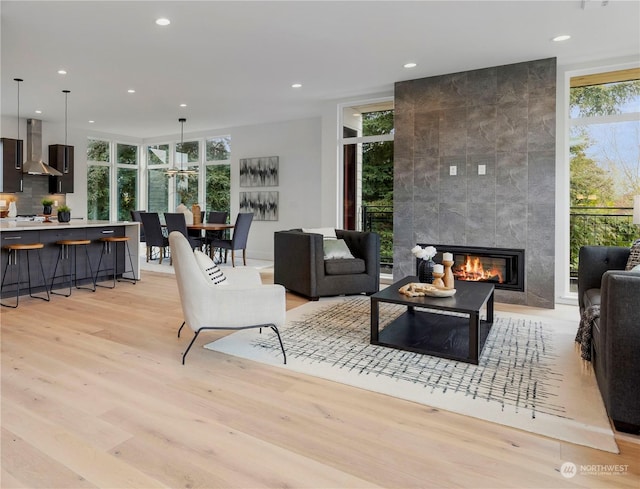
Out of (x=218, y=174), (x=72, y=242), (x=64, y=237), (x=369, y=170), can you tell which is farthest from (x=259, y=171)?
(x=72, y=242)

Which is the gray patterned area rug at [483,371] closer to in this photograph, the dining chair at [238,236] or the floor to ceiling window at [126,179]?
the dining chair at [238,236]

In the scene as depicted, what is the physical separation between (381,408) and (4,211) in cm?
654

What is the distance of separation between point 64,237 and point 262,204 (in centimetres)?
410

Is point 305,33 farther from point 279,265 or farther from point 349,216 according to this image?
point 349,216

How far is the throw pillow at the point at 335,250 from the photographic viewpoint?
5.11 meters

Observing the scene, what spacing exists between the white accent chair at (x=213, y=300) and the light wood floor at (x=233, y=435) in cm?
29

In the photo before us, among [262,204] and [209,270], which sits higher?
[262,204]

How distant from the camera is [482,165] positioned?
530 cm

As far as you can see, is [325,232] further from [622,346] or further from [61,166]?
[61,166]

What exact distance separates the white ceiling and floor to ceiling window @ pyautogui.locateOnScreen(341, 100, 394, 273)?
390 millimetres

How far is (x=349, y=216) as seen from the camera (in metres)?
6.76

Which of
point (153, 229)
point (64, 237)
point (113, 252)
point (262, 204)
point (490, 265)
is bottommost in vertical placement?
point (490, 265)

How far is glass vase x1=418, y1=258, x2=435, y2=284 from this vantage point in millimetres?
3812

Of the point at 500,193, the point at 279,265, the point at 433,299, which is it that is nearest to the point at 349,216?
the point at 279,265
